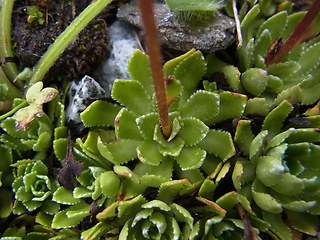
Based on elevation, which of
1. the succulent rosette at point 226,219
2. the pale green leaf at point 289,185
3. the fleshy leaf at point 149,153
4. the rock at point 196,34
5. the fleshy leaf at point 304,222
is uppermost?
the rock at point 196,34

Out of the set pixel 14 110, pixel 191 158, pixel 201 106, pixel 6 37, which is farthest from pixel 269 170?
pixel 6 37

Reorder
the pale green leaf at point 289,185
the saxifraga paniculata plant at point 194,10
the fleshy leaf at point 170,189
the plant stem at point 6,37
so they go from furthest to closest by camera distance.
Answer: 1. the plant stem at point 6,37
2. the saxifraga paniculata plant at point 194,10
3. the fleshy leaf at point 170,189
4. the pale green leaf at point 289,185

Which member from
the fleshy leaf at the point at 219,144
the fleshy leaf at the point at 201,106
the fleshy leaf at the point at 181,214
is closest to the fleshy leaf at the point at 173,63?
the fleshy leaf at the point at 201,106

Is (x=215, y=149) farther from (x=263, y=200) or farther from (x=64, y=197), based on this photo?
(x=64, y=197)

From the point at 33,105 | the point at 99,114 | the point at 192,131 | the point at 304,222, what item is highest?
the point at 33,105

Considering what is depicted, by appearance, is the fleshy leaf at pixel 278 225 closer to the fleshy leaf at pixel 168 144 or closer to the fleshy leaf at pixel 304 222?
the fleshy leaf at pixel 304 222

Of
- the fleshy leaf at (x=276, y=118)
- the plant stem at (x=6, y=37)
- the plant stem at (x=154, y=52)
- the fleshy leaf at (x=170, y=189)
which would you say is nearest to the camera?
the plant stem at (x=154, y=52)
